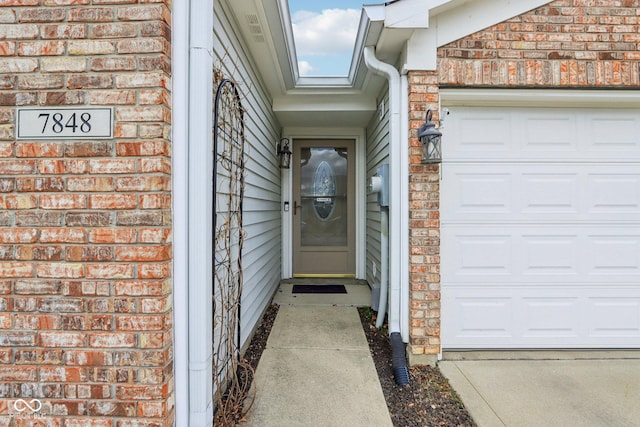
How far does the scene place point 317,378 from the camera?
224cm

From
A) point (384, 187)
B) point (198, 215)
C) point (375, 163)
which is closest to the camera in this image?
point (198, 215)

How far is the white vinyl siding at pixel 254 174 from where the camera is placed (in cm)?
226

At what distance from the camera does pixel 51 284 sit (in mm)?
1441

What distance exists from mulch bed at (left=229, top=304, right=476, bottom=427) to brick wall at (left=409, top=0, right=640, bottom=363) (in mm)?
197

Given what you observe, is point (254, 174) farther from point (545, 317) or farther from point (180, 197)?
point (545, 317)

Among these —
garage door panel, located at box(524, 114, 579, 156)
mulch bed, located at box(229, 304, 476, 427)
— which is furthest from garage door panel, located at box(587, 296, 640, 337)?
mulch bed, located at box(229, 304, 476, 427)

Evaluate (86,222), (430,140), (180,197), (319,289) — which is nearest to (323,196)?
(319,289)

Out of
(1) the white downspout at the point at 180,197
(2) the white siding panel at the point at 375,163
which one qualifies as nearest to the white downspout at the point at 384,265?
(2) the white siding panel at the point at 375,163

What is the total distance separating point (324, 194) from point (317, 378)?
3100 mm

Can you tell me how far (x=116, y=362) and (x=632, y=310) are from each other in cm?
359

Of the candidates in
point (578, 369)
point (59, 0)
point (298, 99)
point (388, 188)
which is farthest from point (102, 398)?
point (298, 99)

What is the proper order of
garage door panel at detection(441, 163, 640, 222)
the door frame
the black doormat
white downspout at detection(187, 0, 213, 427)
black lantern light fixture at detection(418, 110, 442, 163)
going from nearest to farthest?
white downspout at detection(187, 0, 213, 427), black lantern light fixture at detection(418, 110, 442, 163), garage door panel at detection(441, 163, 640, 222), the black doormat, the door frame

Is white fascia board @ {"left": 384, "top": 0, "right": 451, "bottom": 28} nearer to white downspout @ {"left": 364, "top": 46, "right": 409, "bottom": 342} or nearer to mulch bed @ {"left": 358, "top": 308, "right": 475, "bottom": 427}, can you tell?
white downspout @ {"left": 364, "top": 46, "right": 409, "bottom": 342}

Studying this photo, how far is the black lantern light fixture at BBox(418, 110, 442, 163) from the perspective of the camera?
7.43 ft
